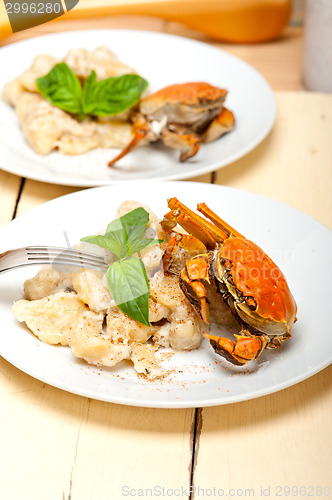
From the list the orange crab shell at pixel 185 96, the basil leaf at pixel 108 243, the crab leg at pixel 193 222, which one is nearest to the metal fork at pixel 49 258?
the basil leaf at pixel 108 243

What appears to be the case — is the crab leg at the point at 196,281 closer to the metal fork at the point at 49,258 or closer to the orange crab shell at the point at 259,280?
the orange crab shell at the point at 259,280

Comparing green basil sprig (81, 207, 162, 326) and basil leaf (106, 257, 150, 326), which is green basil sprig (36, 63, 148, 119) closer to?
green basil sprig (81, 207, 162, 326)

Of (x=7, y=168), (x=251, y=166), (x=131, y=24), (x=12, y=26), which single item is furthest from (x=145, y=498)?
(x=131, y=24)

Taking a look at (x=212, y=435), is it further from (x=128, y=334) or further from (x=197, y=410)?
(x=128, y=334)

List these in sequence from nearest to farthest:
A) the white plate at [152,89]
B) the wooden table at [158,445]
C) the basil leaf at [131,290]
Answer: the wooden table at [158,445]
the basil leaf at [131,290]
the white plate at [152,89]

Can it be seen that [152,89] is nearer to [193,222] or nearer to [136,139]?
[136,139]

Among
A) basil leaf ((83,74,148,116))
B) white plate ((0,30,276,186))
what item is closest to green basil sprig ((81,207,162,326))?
white plate ((0,30,276,186))

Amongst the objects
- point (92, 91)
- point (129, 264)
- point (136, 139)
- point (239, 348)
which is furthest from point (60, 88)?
point (239, 348)
